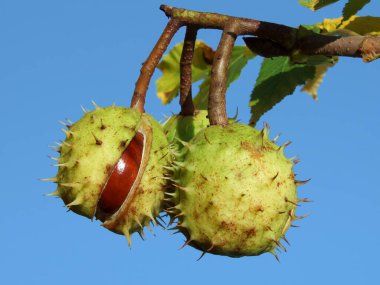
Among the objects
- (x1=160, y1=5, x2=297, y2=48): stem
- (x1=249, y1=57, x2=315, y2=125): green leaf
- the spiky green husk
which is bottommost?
the spiky green husk

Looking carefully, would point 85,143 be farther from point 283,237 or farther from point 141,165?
point 283,237

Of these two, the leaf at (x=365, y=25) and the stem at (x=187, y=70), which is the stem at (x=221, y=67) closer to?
the stem at (x=187, y=70)

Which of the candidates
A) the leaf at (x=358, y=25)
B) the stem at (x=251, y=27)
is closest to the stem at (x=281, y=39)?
the stem at (x=251, y=27)

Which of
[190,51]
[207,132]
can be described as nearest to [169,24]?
[190,51]

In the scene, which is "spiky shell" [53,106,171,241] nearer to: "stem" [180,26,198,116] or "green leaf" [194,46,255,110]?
"stem" [180,26,198,116]

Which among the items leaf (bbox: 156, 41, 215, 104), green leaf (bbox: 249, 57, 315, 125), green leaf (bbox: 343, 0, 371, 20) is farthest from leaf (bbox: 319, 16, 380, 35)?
leaf (bbox: 156, 41, 215, 104)

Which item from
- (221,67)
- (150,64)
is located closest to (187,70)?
(150,64)
